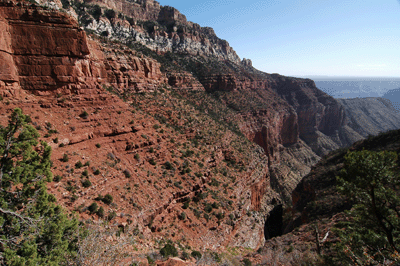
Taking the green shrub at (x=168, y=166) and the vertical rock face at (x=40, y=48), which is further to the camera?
the green shrub at (x=168, y=166)

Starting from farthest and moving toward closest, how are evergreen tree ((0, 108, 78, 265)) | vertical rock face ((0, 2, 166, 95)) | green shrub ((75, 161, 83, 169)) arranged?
1. vertical rock face ((0, 2, 166, 95))
2. green shrub ((75, 161, 83, 169))
3. evergreen tree ((0, 108, 78, 265))

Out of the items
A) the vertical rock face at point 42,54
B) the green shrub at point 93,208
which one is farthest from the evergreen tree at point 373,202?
the vertical rock face at point 42,54

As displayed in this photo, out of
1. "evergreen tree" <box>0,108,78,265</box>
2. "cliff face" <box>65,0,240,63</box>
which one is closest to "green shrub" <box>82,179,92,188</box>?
"evergreen tree" <box>0,108,78,265</box>

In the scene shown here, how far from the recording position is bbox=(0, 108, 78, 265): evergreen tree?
751 cm

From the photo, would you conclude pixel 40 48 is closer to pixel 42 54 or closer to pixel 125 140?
pixel 42 54

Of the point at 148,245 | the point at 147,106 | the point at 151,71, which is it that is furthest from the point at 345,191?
the point at 151,71

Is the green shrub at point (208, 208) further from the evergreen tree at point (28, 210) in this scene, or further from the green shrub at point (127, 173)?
the evergreen tree at point (28, 210)

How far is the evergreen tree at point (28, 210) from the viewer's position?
24.6ft

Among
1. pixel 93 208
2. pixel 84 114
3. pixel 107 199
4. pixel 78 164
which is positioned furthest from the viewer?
pixel 84 114

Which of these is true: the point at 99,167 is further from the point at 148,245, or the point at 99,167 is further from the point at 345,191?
the point at 345,191

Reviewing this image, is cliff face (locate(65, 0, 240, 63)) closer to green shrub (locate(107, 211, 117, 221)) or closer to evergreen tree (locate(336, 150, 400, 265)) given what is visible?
green shrub (locate(107, 211, 117, 221))

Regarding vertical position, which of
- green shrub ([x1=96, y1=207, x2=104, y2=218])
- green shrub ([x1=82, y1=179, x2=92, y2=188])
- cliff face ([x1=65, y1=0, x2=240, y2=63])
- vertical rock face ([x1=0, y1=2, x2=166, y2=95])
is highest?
cliff face ([x1=65, y1=0, x2=240, y2=63])

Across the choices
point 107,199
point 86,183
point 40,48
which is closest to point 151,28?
point 40,48

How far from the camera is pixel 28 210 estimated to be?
28.0 feet
